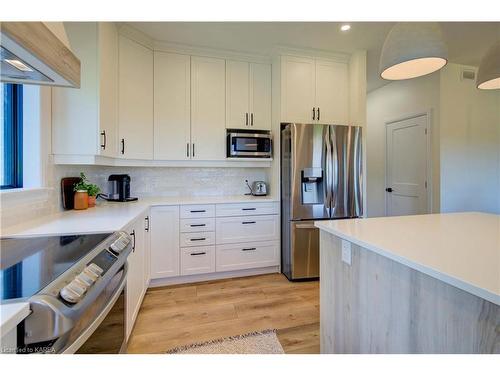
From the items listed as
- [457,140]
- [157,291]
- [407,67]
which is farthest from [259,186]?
[457,140]

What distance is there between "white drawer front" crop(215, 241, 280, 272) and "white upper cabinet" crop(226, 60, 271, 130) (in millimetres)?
1461

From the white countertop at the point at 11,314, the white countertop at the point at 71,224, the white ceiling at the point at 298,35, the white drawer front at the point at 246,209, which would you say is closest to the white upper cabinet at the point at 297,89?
the white ceiling at the point at 298,35

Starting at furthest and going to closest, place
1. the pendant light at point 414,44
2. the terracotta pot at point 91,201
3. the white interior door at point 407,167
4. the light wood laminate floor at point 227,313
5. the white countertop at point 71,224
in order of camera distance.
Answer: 1. the white interior door at point 407,167
2. the terracotta pot at point 91,201
3. the light wood laminate floor at point 227,313
4. the white countertop at point 71,224
5. the pendant light at point 414,44

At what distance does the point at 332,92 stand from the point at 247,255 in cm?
228

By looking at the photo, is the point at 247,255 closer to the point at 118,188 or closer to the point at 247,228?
the point at 247,228

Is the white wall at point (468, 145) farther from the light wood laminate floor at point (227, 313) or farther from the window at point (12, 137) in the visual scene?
the window at point (12, 137)

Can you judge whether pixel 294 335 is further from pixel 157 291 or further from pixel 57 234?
Result: pixel 57 234

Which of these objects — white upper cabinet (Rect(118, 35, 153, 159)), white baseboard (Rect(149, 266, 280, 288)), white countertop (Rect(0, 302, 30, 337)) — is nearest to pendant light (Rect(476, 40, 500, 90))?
white countertop (Rect(0, 302, 30, 337))

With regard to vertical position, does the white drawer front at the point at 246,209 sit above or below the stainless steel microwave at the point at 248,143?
below

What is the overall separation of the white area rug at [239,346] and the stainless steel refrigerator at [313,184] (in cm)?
105

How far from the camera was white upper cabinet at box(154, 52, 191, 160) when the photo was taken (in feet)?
9.12

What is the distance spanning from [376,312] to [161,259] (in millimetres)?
2072

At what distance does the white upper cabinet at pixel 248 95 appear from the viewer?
3.01 m

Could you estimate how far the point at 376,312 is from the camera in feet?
3.57
